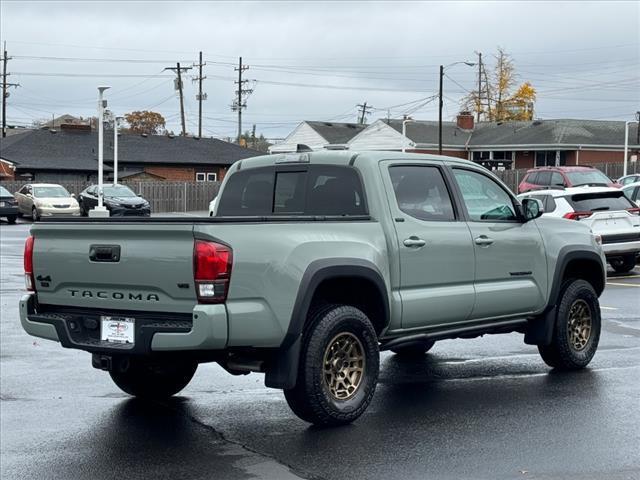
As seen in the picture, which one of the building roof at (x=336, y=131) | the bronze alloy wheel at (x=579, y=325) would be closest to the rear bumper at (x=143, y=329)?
the bronze alloy wheel at (x=579, y=325)

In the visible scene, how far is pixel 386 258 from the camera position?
757 centimetres

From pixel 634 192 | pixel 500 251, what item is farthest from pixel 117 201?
pixel 500 251

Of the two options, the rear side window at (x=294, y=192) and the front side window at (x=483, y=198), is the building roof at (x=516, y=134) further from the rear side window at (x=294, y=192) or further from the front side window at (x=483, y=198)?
the rear side window at (x=294, y=192)

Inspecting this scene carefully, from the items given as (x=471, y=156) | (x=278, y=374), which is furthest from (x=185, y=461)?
(x=471, y=156)

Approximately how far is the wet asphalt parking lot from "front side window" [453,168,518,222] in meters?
1.52

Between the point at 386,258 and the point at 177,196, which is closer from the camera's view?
the point at 386,258

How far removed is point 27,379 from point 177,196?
169 feet

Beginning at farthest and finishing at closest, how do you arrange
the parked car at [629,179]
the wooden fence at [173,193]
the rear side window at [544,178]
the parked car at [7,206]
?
the wooden fence at [173,193]
the parked car at [7,206]
the parked car at [629,179]
the rear side window at [544,178]

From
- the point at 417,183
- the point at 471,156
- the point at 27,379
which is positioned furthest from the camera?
the point at 471,156

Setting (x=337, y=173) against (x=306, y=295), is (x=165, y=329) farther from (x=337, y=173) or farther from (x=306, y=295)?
(x=337, y=173)

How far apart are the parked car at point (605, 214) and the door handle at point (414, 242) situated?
37.7ft

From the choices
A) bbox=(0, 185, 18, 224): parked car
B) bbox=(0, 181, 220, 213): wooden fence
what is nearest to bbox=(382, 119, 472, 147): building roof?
bbox=(0, 181, 220, 213): wooden fence

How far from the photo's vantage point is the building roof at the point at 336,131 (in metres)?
77.7

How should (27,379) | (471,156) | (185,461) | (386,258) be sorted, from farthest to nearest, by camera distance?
(471,156) < (27,379) < (386,258) < (185,461)
